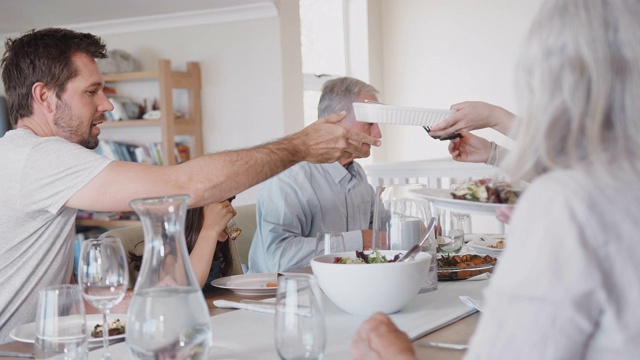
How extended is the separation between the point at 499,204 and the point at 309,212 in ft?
3.73

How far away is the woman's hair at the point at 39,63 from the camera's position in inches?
80.4

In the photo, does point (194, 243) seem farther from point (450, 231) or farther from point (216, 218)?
point (450, 231)

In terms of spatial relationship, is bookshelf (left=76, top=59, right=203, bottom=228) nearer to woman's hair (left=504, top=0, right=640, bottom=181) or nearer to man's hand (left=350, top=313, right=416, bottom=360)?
man's hand (left=350, top=313, right=416, bottom=360)

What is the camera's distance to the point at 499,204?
5.74 feet

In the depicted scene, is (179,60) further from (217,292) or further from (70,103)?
(217,292)

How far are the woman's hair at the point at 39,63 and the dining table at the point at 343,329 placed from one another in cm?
78

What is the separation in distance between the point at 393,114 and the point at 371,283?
80cm

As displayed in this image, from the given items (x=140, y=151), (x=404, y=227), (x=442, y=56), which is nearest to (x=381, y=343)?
(x=404, y=227)

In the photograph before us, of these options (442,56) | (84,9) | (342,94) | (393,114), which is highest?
(84,9)

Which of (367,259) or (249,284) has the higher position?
(367,259)

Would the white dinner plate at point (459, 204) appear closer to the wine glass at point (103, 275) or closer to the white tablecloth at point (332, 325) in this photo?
the white tablecloth at point (332, 325)

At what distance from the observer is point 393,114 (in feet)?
7.11

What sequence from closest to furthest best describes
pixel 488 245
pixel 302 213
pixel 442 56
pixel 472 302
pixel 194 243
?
pixel 472 302
pixel 194 243
pixel 488 245
pixel 302 213
pixel 442 56

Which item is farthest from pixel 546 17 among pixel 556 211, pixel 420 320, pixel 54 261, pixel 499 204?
pixel 54 261
